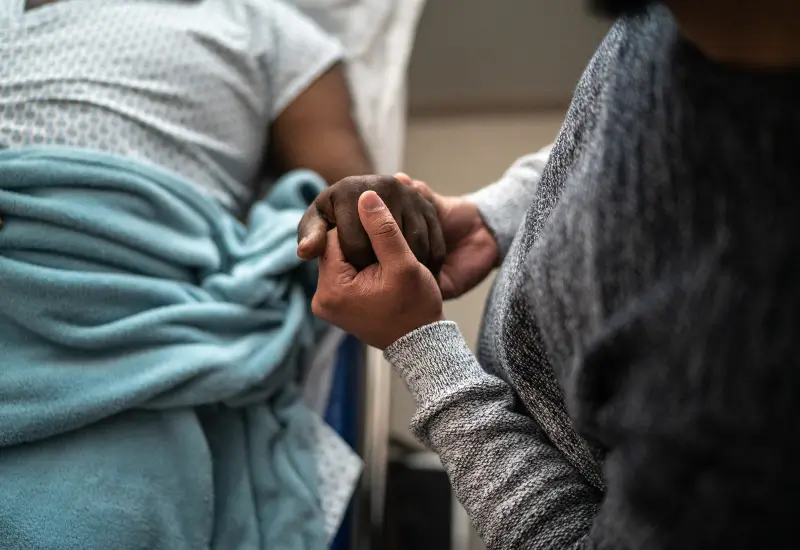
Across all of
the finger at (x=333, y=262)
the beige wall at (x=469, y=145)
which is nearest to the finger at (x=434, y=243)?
the finger at (x=333, y=262)

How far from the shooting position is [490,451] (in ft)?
1.59

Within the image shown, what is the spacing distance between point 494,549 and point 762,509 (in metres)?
0.22

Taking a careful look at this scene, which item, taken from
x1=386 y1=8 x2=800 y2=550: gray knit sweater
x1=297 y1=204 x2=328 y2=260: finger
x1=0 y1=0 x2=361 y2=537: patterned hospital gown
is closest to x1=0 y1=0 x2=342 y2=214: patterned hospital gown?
x1=0 y1=0 x2=361 y2=537: patterned hospital gown

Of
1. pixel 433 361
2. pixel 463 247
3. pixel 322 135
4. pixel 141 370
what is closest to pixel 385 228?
pixel 433 361

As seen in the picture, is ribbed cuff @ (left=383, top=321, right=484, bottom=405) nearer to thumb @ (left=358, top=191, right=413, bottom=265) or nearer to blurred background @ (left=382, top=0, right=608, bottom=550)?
thumb @ (left=358, top=191, right=413, bottom=265)

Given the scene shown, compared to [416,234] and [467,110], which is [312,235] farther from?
[467,110]

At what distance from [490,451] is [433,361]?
88 millimetres

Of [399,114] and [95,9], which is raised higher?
[95,9]

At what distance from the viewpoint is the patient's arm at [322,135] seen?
3.01 feet

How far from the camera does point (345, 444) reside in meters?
0.78

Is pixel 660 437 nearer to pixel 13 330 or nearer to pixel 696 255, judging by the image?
pixel 696 255

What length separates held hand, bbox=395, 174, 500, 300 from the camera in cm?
72

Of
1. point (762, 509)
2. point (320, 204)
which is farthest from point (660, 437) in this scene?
point (320, 204)

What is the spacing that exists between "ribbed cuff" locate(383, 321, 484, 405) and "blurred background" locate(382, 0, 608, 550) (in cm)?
54
